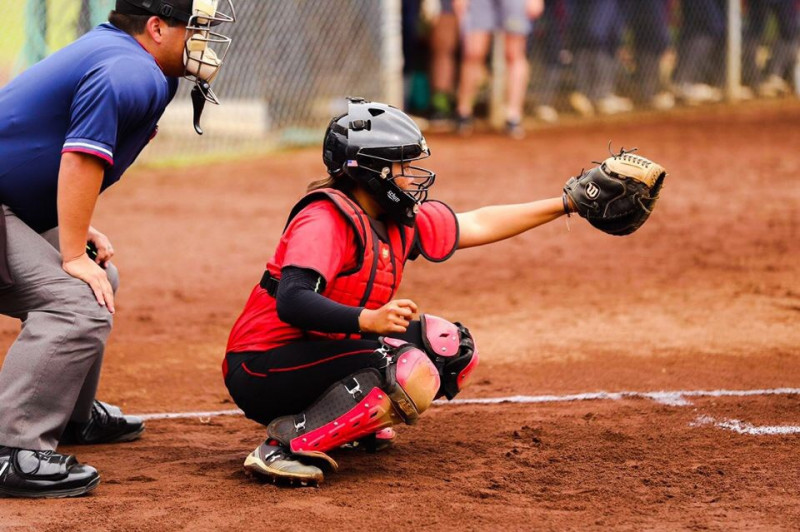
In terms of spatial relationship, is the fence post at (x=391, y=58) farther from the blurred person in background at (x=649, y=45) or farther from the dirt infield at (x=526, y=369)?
the blurred person in background at (x=649, y=45)

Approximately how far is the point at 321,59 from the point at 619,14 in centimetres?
441

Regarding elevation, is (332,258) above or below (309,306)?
above

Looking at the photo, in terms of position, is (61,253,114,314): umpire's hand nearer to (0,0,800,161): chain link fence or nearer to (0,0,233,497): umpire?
(0,0,233,497): umpire

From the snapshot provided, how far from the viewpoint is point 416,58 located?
14.8m

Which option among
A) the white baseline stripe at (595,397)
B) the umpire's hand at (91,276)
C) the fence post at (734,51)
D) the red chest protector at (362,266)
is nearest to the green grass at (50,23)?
the white baseline stripe at (595,397)

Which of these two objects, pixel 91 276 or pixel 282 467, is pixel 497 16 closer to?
pixel 91 276

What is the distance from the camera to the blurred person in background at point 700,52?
15.7 m

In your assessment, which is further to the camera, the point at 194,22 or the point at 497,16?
the point at 497,16

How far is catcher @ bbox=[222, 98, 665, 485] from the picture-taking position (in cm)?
395

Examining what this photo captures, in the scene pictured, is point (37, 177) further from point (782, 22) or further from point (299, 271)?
point (782, 22)

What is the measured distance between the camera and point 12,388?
3.92 meters

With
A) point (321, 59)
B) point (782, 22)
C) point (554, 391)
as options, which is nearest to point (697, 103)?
point (782, 22)

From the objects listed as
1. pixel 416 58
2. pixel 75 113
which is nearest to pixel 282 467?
pixel 75 113

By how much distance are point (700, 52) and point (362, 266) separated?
12806 millimetres
